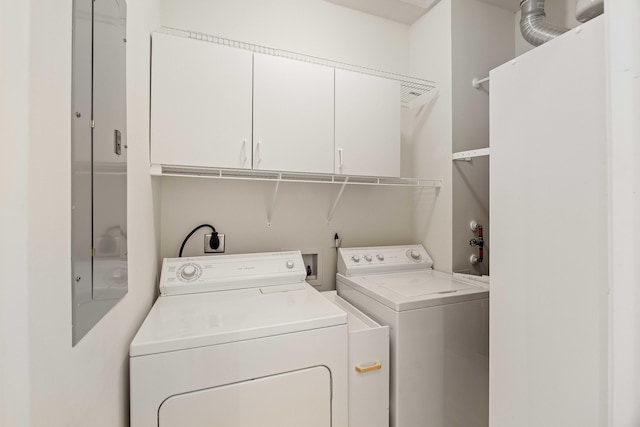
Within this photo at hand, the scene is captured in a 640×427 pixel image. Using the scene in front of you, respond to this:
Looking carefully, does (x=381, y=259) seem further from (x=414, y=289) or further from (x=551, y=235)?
(x=551, y=235)

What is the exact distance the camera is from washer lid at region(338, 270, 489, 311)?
145 centimetres

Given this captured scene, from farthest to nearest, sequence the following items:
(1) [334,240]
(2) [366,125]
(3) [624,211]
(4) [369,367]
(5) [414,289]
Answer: (1) [334,240] → (2) [366,125] → (5) [414,289] → (4) [369,367] → (3) [624,211]

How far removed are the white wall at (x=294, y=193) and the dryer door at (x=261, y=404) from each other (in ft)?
3.14

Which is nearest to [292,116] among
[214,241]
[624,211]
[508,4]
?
[214,241]

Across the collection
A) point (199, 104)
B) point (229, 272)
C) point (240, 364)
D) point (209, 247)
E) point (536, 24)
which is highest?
point (536, 24)

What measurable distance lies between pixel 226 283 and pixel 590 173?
5.48ft

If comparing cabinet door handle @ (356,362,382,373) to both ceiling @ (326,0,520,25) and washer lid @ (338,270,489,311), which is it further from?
ceiling @ (326,0,520,25)

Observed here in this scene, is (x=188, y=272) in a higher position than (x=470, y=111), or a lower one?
lower

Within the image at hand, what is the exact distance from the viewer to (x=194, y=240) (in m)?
1.78

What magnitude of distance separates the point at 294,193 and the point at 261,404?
4.43 ft

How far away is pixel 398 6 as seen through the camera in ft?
7.19

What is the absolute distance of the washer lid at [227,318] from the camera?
3.34 feet

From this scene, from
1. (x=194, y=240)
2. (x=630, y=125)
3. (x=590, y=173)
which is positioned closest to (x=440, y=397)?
(x=590, y=173)

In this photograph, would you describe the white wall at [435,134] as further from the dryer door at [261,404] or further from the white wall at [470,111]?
the dryer door at [261,404]
